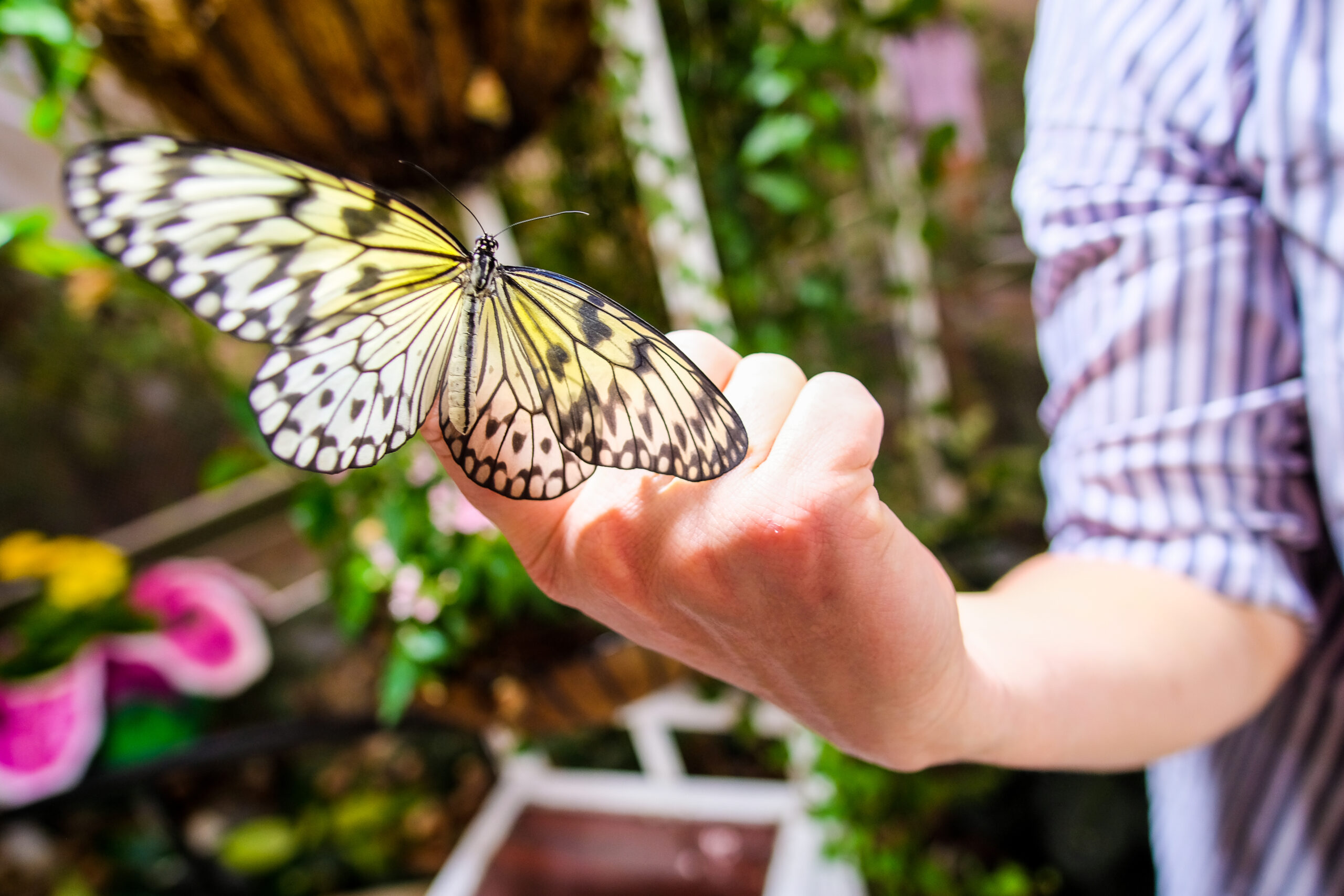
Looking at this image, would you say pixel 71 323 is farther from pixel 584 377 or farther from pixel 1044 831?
pixel 1044 831

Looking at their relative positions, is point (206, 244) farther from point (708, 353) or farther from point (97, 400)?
point (97, 400)

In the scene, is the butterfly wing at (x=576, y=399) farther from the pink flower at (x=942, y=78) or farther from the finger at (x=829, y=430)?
the pink flower at (x=942, y=78)

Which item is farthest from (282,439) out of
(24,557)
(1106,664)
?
(24,557)

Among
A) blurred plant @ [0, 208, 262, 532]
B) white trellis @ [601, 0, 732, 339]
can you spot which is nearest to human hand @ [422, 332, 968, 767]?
white trellis @ [601, 0, 732, 339]

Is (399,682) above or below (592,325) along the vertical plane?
below

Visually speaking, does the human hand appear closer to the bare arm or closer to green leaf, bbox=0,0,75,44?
the bare arm
